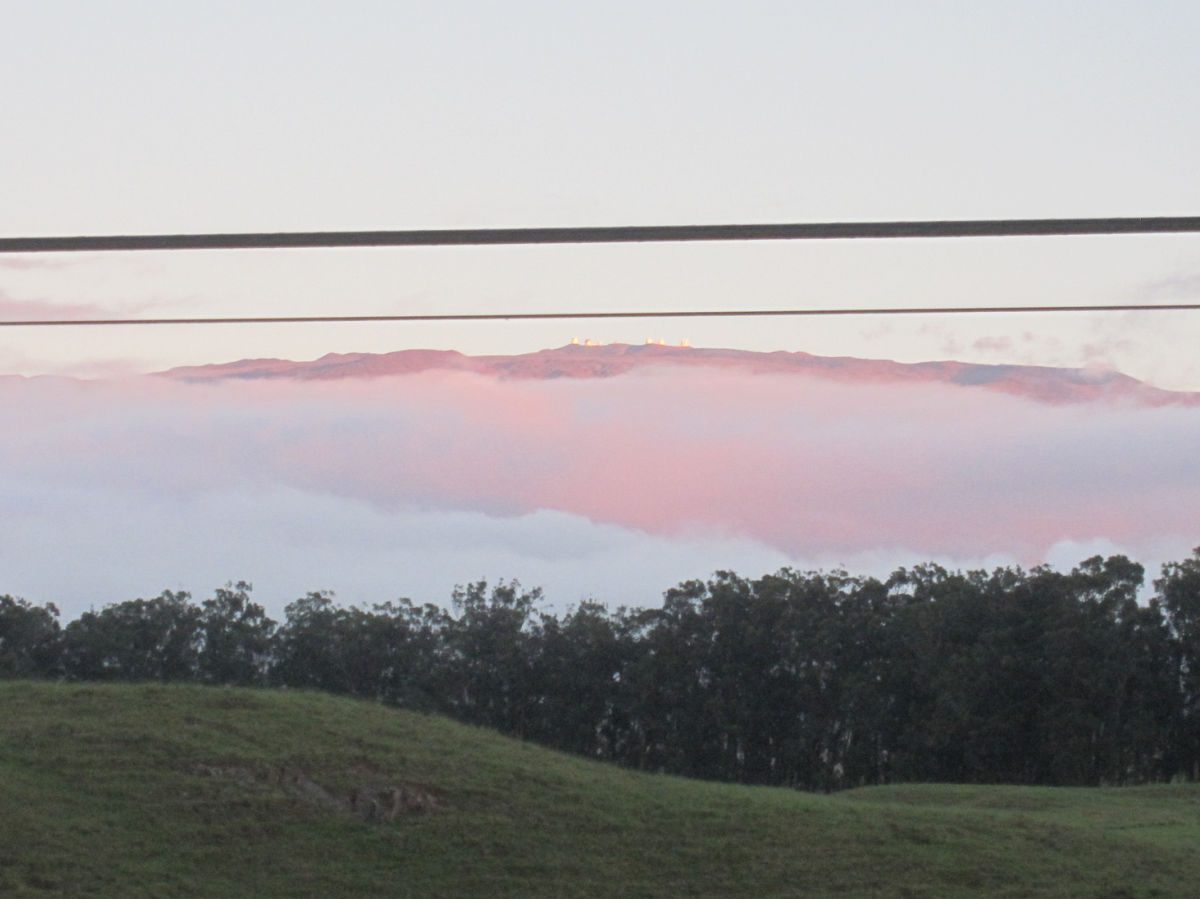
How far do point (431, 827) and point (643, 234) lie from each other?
42.0 ft

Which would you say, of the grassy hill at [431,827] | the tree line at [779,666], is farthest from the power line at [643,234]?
the tree line at [779,666]

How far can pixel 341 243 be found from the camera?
4.77m

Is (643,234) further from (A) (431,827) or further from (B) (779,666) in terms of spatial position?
(B) (779,666)

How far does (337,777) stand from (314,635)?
72.4ft

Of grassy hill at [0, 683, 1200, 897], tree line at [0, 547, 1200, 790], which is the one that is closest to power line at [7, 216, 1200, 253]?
grassy hill at [0, 683, 1200, 897]

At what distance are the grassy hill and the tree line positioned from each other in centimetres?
1504

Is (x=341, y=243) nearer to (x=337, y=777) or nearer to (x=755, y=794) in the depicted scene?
(x=337, y=777)

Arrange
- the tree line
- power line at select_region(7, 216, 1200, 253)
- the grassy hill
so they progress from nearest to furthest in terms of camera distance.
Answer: power line at select_region(7, 216, 1200, 253)
the grassy hill
the tree line

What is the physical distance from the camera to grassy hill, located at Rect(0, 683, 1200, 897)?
14578mm

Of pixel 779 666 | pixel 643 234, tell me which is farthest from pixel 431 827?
pixel 779 666

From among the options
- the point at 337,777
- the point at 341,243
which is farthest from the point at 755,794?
the point at 341,243

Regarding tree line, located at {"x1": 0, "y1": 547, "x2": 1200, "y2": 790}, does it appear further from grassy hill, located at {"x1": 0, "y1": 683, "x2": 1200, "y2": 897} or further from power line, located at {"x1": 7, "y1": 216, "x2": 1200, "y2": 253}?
power line, located at {"x1": 7, "y1": 216, "x2": 1200, "y2": 253}

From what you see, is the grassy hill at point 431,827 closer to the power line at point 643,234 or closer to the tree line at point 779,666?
the power line at point 643,234

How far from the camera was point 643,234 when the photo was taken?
464 cm
